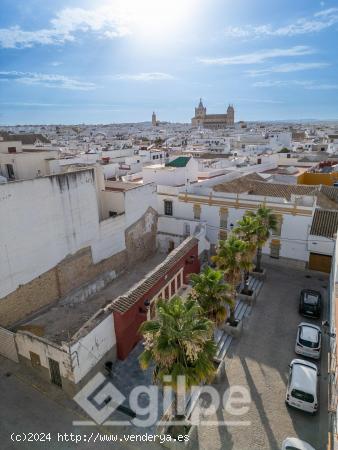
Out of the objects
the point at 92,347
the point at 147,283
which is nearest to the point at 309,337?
the point at 147,283

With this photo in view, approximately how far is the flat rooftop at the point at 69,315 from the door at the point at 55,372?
166 cm

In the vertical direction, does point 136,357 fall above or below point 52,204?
below

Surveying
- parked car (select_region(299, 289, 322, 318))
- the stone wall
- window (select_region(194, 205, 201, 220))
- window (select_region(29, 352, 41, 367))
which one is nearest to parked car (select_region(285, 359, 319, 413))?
parked car (select_region(299, 289, 322, 318))

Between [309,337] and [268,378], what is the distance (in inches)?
137

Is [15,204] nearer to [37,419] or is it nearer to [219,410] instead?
[37,419]

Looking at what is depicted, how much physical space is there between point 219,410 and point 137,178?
31.1 m

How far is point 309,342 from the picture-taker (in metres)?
17.6

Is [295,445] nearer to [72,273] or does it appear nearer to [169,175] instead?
[72,273]

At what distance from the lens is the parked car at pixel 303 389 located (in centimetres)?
1402

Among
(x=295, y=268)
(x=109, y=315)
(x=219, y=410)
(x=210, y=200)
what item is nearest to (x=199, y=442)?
(x=219, y=410)

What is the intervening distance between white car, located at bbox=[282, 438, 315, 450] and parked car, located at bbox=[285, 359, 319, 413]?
188 cm

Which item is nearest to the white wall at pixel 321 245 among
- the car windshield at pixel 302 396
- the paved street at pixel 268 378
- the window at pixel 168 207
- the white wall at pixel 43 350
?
the paved street at pixel 268 378

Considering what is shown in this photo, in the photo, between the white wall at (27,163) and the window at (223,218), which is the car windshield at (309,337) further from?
the white wall at (27,163)

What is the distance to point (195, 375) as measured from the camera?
10.9 metres
